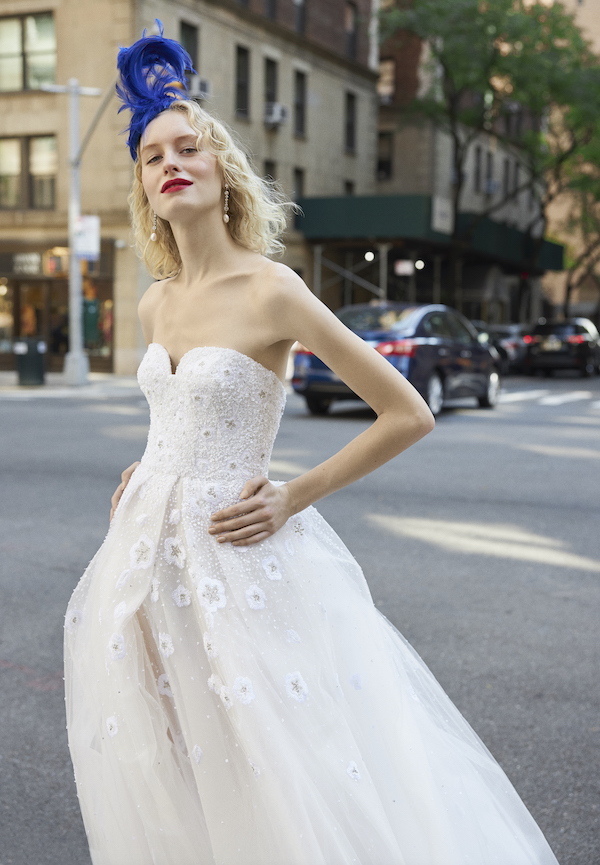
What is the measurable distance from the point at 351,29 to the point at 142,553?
120 feet

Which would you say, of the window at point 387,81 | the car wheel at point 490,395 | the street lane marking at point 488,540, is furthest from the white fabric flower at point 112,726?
the window at point 387,81

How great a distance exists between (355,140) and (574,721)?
34.4 meters

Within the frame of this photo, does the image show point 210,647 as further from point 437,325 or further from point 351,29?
point 351,29

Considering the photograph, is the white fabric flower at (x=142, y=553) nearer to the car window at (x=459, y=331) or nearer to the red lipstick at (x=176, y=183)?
the red lipstick at (x=176, y=183)

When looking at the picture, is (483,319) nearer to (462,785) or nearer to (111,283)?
(111,283)

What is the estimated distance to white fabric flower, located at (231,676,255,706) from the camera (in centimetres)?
196

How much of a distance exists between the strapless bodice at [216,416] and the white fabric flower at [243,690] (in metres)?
0.38

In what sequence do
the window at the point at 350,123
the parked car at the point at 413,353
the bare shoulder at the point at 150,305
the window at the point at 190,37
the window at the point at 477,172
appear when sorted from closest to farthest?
the bare shoulder at the point at 150,305, the parked car at the point at 413,353, the window at the point at 190,37, the window at the point at 350,123, the window at the point at 477,172

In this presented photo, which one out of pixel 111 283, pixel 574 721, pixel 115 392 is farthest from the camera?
pixel 111 283

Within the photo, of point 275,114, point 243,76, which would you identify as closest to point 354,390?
point 275,114

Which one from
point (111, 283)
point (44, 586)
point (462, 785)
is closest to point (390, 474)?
point (44, 586)

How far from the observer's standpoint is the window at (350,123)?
35625 mm

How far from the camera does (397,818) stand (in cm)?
206

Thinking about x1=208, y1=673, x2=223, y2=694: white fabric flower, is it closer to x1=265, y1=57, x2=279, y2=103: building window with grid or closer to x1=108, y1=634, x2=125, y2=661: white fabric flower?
x1=108, y1=634, x2=125, y2=661: white fabric flower
